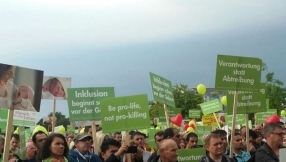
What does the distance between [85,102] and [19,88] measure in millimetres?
3405

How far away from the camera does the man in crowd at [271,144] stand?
6699 millimetres

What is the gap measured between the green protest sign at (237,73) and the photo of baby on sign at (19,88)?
2.99 metres

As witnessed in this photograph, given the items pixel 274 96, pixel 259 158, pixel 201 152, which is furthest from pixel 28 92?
pixel 274 96

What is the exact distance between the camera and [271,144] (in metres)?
6.86

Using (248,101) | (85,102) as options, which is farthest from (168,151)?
(85,102)

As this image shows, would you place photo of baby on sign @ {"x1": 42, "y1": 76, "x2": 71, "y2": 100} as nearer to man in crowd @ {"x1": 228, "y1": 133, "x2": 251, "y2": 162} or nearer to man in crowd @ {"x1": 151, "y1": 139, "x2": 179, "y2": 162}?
man in crowd @ {"x1": 228, "y1": 133, "x2": 251, "y2": 162}

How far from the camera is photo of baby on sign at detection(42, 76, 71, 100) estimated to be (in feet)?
42.7

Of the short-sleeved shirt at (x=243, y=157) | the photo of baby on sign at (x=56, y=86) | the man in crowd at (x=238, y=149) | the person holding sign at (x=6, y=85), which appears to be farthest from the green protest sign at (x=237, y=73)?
the photo of baby on sign at (x=56, y=86)

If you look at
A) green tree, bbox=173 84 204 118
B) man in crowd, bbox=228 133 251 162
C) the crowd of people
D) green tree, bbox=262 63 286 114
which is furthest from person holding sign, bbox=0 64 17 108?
green tree, bbox=173 84 204 118

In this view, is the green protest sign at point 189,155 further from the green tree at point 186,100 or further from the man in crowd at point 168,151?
the green tree at point 186,100

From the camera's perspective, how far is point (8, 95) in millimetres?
7055

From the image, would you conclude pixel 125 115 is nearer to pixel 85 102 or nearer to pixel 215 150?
pixel 85 102

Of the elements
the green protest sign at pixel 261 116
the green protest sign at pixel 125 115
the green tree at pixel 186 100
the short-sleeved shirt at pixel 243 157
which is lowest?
the short-sleeved shirt at pixel 243 157

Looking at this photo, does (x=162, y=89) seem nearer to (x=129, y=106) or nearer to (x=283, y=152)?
(x=129, y=106)
